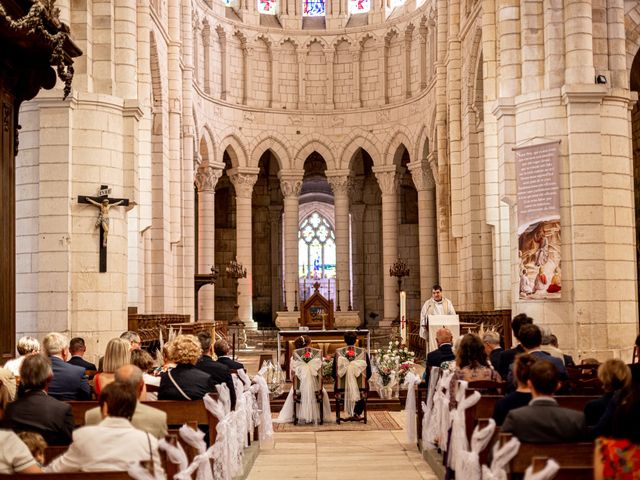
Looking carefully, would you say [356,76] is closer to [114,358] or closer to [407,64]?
[407,64]

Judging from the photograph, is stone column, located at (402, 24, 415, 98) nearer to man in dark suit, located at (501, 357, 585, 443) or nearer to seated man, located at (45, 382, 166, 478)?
man in dark suit, located at (501, 357, 585, 443)

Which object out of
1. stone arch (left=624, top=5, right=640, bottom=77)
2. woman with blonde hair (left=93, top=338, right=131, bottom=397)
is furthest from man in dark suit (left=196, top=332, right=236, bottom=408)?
stone arch (left=624, top=5, right=640, bottom=77)

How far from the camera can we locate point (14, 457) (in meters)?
4.68

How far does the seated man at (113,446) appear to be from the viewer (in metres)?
4.71

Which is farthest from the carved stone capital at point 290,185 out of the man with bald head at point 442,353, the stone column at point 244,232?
the man with bald head at point 442,353

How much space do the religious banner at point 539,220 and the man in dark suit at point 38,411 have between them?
11077 mm

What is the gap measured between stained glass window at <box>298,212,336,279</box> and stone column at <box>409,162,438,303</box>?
28.3 feet

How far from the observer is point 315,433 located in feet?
38.5

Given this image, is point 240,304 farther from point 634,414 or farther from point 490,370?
point 634,414

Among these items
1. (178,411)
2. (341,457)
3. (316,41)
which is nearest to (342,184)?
(316,41)

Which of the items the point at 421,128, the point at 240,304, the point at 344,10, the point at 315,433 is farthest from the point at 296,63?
the point at 315,433

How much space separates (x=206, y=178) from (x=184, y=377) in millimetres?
23813


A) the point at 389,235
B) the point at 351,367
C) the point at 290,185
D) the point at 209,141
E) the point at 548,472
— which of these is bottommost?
the point at 351,367

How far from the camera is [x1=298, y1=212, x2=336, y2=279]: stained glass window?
129 ft
